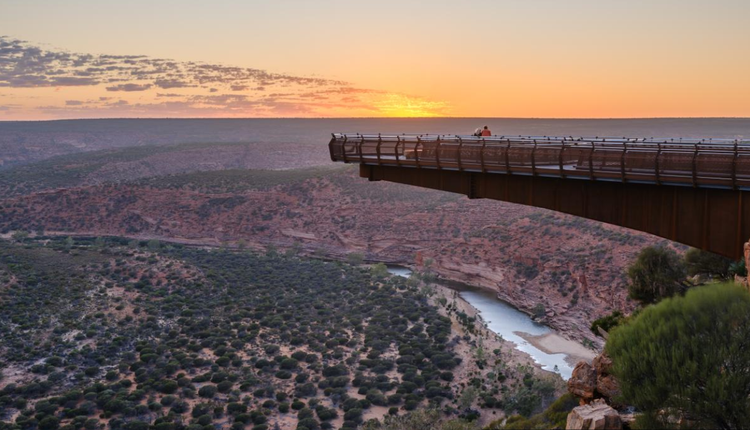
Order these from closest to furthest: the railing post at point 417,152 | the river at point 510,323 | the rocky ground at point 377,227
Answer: the railing post at point 417,152 < the river at point 510,323 < the rocky ground at point 377,227

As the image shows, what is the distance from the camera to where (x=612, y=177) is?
19562 mm

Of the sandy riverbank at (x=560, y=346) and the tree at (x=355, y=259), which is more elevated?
the tree at (x=355, y=259)

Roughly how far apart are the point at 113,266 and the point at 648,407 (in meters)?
47.5

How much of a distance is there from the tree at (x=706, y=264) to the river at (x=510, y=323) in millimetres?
10075

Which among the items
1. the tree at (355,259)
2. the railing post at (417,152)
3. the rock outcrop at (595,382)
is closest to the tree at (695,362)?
the rock outcrop at (595,382)

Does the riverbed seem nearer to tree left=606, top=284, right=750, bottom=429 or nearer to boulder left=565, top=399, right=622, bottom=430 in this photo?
boulder left=565, top=399, right=622, bottom=430

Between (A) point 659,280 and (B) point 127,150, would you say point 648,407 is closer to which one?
(A) point 659,280

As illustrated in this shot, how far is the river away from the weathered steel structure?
17046mm

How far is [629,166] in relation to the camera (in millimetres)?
19250

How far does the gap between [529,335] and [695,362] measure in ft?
110

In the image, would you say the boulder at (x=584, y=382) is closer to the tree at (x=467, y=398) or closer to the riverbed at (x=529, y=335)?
the tree at (x=467, y=398)

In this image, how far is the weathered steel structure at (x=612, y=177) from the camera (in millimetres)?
17141

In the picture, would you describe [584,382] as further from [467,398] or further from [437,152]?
[467,398]

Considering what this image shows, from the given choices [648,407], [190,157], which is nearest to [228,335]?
[648,407]
